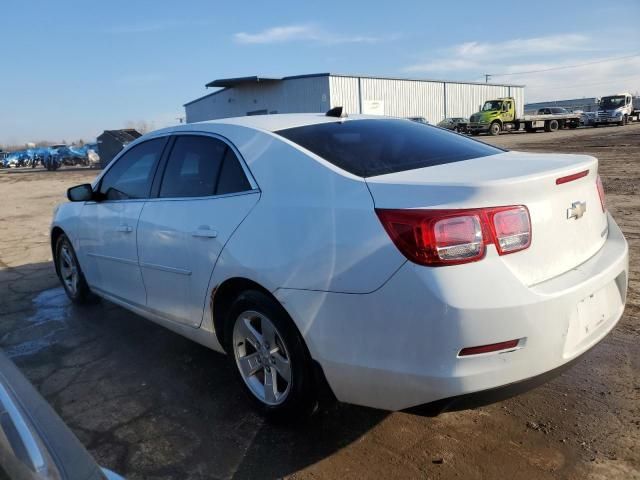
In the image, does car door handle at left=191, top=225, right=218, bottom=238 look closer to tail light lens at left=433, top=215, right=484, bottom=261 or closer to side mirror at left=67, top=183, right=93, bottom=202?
tail light lens at left=433, top=215, right=484, bottom=261

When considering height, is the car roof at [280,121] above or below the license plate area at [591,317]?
above

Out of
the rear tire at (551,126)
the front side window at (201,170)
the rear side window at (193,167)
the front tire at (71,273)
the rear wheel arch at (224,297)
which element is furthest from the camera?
the rear tire at (551,126)

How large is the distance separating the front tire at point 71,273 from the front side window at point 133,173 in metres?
0.88

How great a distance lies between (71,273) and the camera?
16.0 ft

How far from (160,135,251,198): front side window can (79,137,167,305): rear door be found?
233 millimetres

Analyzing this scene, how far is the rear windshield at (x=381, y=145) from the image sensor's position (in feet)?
8.28

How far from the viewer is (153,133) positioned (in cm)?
373

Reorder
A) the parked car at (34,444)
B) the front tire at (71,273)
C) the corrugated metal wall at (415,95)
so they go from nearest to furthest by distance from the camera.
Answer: the parked car at (34,444) < the front tire at (71,273) < the corrugated metal wall at (415,95)

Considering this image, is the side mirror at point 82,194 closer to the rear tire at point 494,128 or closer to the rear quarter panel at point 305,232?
the rear quarter panel at point 305,232

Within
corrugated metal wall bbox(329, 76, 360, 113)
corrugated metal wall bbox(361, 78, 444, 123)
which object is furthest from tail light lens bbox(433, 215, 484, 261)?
corrugated metal wall bbox(361, 78, 444, 123)

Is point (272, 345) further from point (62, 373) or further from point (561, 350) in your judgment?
point (62, 373)

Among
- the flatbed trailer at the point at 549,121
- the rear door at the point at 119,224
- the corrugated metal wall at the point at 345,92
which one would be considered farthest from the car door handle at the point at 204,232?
the flatbed trailer at the point at 549,121

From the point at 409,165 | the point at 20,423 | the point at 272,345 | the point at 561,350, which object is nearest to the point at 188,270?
the point at 272,345

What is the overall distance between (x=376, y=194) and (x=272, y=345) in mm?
980
